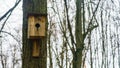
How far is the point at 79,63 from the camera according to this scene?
830 centimetres

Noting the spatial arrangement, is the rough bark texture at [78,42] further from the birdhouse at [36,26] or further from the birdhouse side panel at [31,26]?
the birdhouse side panel at [31,26]

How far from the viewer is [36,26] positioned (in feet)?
14.1

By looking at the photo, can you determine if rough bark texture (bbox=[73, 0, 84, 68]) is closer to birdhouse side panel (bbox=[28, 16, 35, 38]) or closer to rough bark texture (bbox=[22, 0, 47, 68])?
birdhouse side panel (bbox=[28, 16, 35, 38])

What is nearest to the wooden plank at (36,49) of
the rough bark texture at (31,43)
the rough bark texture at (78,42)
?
the rough bark texture at (31,43)

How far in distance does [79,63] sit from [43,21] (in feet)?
13.7

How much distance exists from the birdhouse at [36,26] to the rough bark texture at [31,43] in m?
0.07

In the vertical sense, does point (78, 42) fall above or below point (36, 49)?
above

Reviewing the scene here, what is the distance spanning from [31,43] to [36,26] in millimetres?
347

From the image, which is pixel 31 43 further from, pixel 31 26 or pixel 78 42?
pixel 78 42

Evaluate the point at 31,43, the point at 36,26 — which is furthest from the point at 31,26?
the point at 31,43

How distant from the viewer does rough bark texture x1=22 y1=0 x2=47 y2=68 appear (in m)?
3.92

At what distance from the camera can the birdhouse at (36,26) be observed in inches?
162

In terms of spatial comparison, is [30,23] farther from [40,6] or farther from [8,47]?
[8,47]

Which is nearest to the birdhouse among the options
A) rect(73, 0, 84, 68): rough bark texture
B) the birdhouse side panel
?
the birdhouse side panel
